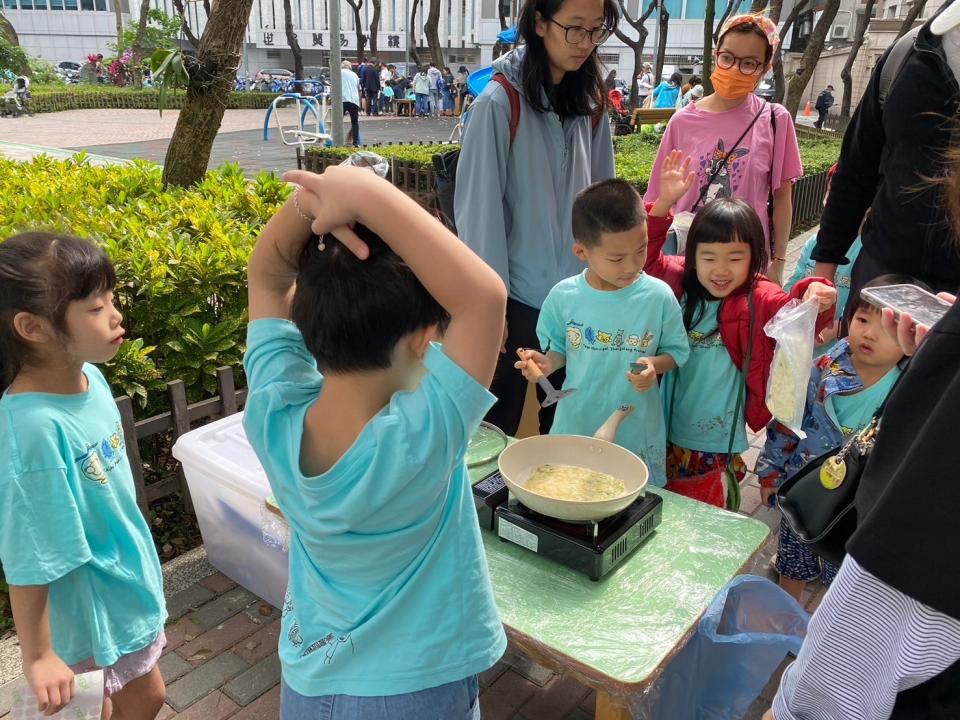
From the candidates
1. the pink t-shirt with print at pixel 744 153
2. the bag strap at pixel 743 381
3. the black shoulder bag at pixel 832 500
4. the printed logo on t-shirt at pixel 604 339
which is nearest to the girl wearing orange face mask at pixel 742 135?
the pink t-shirt with print at pixel 744 153

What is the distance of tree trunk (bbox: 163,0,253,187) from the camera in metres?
4.88

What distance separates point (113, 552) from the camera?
1812mm

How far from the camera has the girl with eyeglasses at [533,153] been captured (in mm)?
2740

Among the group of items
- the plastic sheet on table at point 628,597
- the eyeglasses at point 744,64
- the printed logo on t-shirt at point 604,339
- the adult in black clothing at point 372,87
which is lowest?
the plastic sheet on table at point 628,597

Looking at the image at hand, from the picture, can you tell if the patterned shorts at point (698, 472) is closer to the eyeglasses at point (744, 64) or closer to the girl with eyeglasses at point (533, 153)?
the girl with eyeglasses at point (533, 153)

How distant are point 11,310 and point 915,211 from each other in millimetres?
2692

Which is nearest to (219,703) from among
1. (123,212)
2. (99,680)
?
(99,680)

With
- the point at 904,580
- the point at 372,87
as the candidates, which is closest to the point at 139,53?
the point at 372,87

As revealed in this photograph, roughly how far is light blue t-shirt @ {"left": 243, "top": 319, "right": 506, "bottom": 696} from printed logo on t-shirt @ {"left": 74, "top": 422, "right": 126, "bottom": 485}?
655 mm

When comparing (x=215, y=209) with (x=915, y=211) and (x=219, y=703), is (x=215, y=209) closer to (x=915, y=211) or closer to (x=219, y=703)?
(x=219, y=703)

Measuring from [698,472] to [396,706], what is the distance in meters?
1.96

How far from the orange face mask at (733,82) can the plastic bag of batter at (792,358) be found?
60.8 inches

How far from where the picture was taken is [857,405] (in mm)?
2584

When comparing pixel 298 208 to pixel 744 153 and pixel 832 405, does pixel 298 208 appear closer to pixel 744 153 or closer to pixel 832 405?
pixel 832 405
